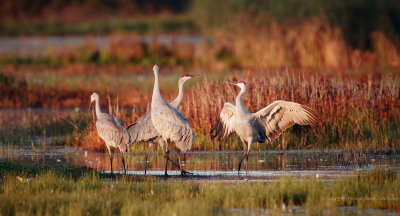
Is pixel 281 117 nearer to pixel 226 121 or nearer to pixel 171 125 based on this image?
pixel 226 121

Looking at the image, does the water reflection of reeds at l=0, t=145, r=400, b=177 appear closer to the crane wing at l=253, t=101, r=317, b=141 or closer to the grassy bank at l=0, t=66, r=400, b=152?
the grassy bank at l=0, t=66, r=400, b=152

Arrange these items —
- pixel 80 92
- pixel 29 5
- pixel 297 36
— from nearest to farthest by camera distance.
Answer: pixel 80 92 < pixel 297 36 < pixel 29 5

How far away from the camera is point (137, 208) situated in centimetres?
902

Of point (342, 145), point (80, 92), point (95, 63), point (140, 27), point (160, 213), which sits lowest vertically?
point (160, 213)

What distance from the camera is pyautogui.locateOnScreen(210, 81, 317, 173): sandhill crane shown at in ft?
43.4

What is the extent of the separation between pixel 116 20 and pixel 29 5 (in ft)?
40.1

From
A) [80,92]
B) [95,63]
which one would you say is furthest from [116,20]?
[80,92]

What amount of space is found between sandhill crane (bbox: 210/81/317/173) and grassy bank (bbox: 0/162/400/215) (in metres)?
2.17

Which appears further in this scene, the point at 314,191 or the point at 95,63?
the point at 95,63

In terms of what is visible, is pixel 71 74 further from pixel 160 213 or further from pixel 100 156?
pixel 160 213

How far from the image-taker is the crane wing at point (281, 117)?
1320 cm

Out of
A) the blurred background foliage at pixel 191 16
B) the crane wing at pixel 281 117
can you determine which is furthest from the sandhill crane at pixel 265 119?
the blurred background foliage at pixel 191 16

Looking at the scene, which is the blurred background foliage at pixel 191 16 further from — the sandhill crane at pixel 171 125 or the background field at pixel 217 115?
the sandhill crane at pixel 171 125

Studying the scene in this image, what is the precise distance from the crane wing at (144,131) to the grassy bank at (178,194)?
2181 millimetres
